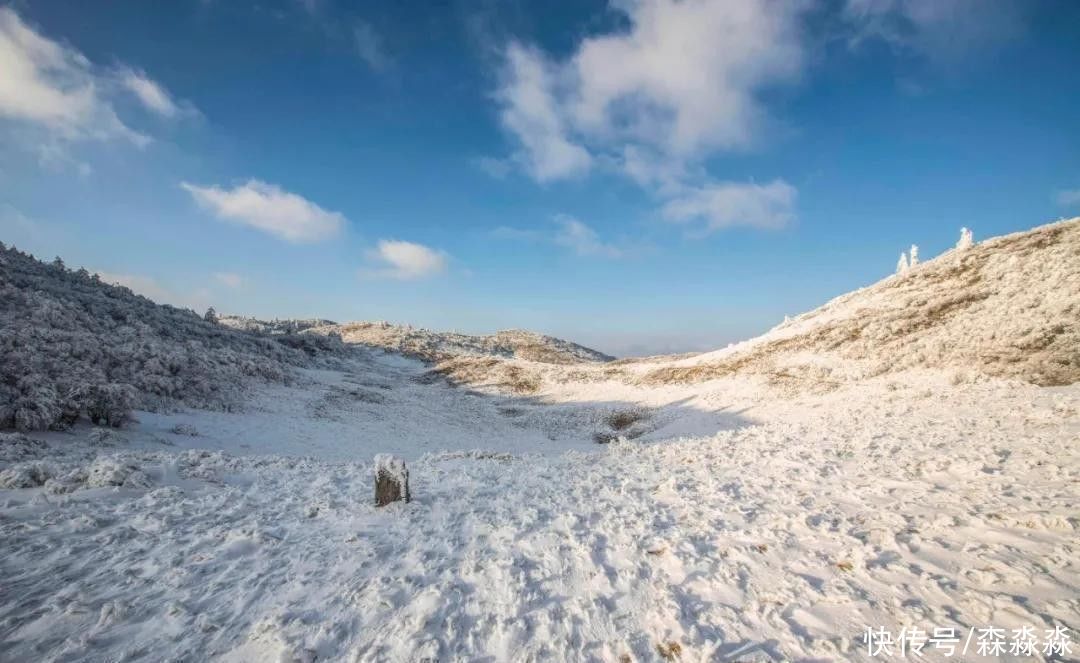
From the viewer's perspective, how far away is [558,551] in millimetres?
7043

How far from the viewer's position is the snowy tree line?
46.0ft

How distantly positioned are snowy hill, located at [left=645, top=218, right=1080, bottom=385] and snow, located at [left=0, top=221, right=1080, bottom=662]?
474 centimetres

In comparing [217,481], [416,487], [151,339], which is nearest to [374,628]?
[416,487]

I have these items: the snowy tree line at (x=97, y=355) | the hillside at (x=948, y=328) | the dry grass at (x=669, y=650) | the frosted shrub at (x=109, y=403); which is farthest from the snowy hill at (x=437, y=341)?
the dry grass at (x=669, y=650)

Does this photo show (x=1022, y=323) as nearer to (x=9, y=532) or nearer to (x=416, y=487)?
(x=416, y=487)

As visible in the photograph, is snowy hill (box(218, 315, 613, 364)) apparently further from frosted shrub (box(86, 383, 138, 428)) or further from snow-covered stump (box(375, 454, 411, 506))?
snow-covered stump (box(375, 454, 411, 506))

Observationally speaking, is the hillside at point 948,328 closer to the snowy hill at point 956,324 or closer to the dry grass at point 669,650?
the snowy hill at point 956,324

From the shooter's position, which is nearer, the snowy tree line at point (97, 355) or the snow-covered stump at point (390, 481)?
the snow-covered stump at point (390, 481)

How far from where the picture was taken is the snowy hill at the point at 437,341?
2783 inches

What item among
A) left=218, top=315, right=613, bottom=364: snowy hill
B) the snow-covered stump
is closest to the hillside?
the snow-covered stump

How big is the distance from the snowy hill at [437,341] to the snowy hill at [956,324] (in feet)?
134

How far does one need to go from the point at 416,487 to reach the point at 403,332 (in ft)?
265

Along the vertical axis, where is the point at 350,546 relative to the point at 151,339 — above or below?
below

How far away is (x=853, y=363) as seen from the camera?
25.7m
